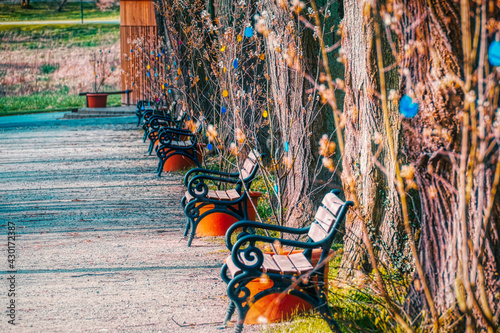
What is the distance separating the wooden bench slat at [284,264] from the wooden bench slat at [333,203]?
0.41 meters

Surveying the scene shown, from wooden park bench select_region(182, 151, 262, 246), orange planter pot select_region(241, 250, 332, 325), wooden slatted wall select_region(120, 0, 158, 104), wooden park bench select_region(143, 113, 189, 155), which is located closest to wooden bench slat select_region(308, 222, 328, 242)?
orange planter pot select_region(241, 250, 332, 325)

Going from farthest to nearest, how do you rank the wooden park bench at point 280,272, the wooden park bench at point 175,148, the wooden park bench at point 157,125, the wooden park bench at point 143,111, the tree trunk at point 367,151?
the wooden park bench at point 143,111 < the wooden park bench at point 157,125 < the wooden park bench at point 175,148 < the tree trunk at point 367,151 < the wooden park bench at point 280,272

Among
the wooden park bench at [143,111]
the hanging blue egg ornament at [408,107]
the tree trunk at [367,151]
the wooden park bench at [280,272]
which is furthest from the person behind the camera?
the wooden park bench at [143,111]

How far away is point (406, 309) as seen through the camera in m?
3.13

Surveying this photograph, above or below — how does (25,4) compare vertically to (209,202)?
above

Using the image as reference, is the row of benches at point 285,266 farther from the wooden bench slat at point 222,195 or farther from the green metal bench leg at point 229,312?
the wooden bench slat at point 222,195

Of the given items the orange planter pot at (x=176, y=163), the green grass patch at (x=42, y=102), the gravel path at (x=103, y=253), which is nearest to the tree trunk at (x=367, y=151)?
the gravel path at (x=103, y=253)

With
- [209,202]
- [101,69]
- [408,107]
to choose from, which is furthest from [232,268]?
[101,69]

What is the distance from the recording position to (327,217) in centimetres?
375

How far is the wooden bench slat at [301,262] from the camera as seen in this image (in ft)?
11.6

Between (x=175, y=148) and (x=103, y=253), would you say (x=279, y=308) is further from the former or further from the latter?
(x=175, y=148)

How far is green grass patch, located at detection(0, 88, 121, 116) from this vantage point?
68.6 feet

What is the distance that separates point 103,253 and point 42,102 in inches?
769

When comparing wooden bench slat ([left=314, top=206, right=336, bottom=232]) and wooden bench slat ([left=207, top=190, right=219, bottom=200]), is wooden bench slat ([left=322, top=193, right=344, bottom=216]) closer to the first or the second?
wooden bench slat ([left=314, top=206, right=336, bottom=232])
